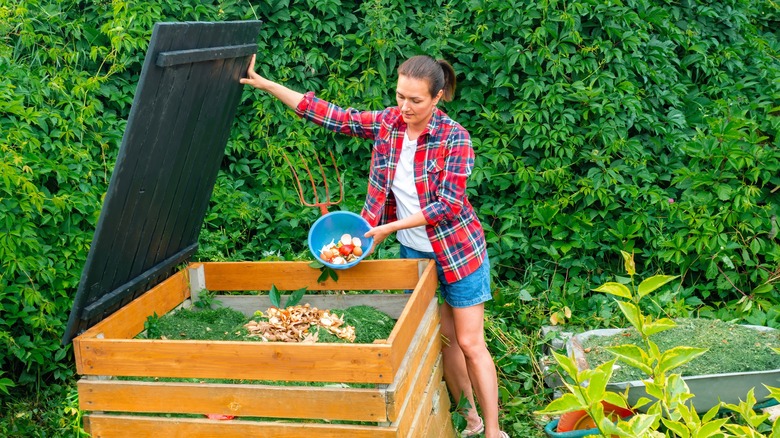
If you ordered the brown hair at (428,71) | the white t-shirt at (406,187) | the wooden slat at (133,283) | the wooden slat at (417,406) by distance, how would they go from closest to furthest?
the wooden slat at (417,406)
the wooden slat at (133,283)
the brown hair at (428,71)
the white t-shirt at (406,187)

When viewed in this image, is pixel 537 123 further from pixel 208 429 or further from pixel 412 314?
pixel 208 429

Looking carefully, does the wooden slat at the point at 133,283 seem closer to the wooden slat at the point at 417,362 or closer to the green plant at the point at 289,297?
the green plant at the point at 289,297

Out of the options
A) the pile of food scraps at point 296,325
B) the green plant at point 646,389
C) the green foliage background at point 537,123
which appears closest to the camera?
the green plant at point 646,389

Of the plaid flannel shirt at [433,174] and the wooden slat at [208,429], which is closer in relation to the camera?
the wooden slat at [208,429]

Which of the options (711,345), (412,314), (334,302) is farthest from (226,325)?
(711,345)

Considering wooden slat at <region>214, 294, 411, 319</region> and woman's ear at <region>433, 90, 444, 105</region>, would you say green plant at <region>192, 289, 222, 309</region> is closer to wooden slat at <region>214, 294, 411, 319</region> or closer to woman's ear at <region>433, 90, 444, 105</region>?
wooden slat at <region>214, 294, 411, 319</region>

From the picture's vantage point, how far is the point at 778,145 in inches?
197

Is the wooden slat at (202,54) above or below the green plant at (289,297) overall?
above

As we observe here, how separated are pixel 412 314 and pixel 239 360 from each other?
68 centimetres

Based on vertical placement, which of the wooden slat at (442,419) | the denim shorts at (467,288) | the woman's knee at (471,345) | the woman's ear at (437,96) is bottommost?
the wooden slat at (442,419)

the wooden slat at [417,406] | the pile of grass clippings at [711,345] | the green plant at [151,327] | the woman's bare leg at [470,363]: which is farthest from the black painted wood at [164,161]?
the pile of grass clippings at [711,345]

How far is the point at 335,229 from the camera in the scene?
11.8 feet

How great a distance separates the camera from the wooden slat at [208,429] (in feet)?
8.57

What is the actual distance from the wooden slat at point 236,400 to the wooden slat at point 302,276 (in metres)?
0.96
